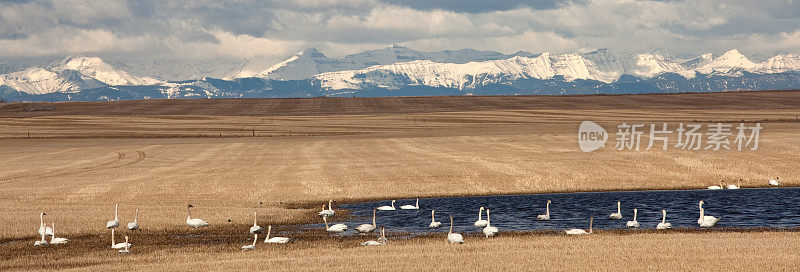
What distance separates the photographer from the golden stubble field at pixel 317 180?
88.9 ft

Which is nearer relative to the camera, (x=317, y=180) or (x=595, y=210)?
(x=595, y=210)

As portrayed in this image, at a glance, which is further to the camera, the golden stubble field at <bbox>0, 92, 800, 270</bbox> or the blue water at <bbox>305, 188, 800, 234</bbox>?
the blue water at <bbox>305, 188, 800, 234</bbox>

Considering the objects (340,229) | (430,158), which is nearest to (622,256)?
(340,229)

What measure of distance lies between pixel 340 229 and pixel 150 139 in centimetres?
7514

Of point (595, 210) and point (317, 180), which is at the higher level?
point (317, 180)

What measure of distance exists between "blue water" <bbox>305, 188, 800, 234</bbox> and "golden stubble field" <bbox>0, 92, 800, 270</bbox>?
9.19 feet

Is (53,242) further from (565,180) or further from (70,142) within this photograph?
(70,142)

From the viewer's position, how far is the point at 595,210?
137 ft

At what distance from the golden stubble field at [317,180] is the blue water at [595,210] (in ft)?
9.19

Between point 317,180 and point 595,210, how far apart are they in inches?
835

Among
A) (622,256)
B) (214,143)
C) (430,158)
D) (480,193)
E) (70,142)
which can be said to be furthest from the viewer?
(70,142)

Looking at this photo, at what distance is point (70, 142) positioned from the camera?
97.2 m

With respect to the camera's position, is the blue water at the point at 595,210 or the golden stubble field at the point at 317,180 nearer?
the golden stubble field at the point at 317,180

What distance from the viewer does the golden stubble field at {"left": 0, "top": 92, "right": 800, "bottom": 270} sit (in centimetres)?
2709
